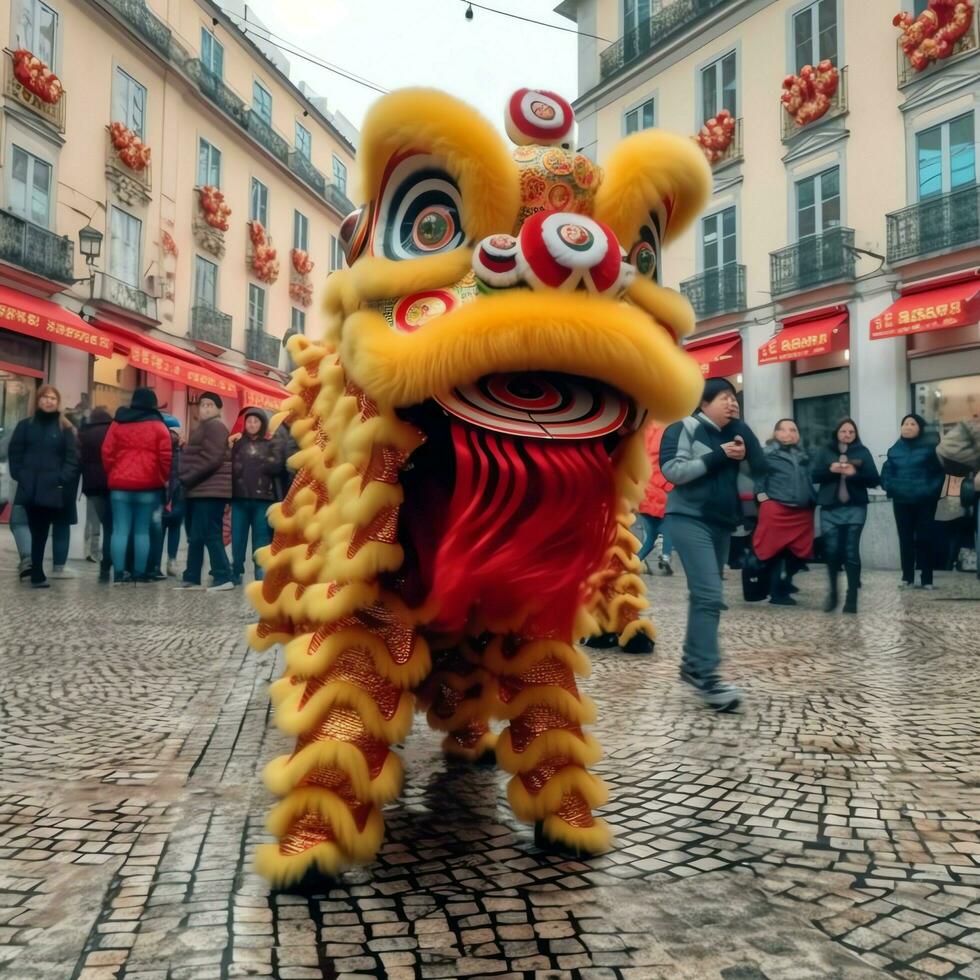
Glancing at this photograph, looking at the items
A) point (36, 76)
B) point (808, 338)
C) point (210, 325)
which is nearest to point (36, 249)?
point (36, 76)

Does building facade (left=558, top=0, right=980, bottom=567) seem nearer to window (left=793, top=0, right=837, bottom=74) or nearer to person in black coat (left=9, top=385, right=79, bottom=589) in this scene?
window (left=793, top=0, right=837, bottom=74)

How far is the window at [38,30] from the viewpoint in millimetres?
17172

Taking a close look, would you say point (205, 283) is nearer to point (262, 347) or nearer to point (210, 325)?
point (210, 325)

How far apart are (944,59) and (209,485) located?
14.2 meters

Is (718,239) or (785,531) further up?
(718,239)

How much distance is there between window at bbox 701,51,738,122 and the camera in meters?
19.2

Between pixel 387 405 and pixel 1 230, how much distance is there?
17.3 m

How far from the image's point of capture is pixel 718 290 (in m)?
19.2

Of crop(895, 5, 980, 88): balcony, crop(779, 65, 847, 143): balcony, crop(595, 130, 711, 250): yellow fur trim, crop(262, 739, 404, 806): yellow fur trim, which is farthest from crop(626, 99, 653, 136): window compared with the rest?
crop(262, 739, 404, 806): yellow fur trim

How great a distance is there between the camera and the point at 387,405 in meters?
2.02

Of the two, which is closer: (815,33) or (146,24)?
(815,33)

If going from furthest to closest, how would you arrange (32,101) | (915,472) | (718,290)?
1. (718,290)
2. (32,101)
3. (915,472)

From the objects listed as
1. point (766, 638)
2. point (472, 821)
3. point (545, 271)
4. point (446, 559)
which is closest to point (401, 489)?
point (446, 559)

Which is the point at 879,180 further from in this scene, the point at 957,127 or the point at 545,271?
the point at 545,271
